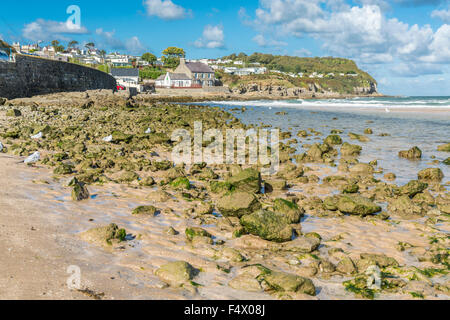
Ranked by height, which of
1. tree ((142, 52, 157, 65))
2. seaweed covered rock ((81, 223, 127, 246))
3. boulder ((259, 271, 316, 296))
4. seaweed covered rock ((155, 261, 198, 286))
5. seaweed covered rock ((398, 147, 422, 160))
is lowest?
boulder ((259, 271, 316, 296))

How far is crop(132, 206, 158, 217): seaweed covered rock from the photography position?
20.8ft

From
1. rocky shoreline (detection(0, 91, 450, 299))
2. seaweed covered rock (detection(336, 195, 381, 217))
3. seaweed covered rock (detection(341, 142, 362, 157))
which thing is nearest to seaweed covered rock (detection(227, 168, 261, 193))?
rocky shoreline (detection(0, 91, 450, 299))

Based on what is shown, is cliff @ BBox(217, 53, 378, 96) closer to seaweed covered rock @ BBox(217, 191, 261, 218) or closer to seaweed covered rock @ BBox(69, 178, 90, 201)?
seaweed covered rock @ BBox(69, 178, 90, 201)

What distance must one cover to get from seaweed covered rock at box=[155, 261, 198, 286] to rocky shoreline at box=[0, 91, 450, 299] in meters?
0.01

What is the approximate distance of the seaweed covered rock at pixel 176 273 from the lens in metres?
3.98

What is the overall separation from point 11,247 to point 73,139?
9261mm

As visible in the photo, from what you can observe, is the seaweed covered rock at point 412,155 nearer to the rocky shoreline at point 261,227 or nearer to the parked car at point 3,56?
the rocky shoreline at point 261,227

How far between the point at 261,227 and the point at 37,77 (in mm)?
31011

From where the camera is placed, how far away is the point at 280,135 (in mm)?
19141

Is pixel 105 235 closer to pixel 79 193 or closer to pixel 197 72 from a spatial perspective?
pixel 79 193
